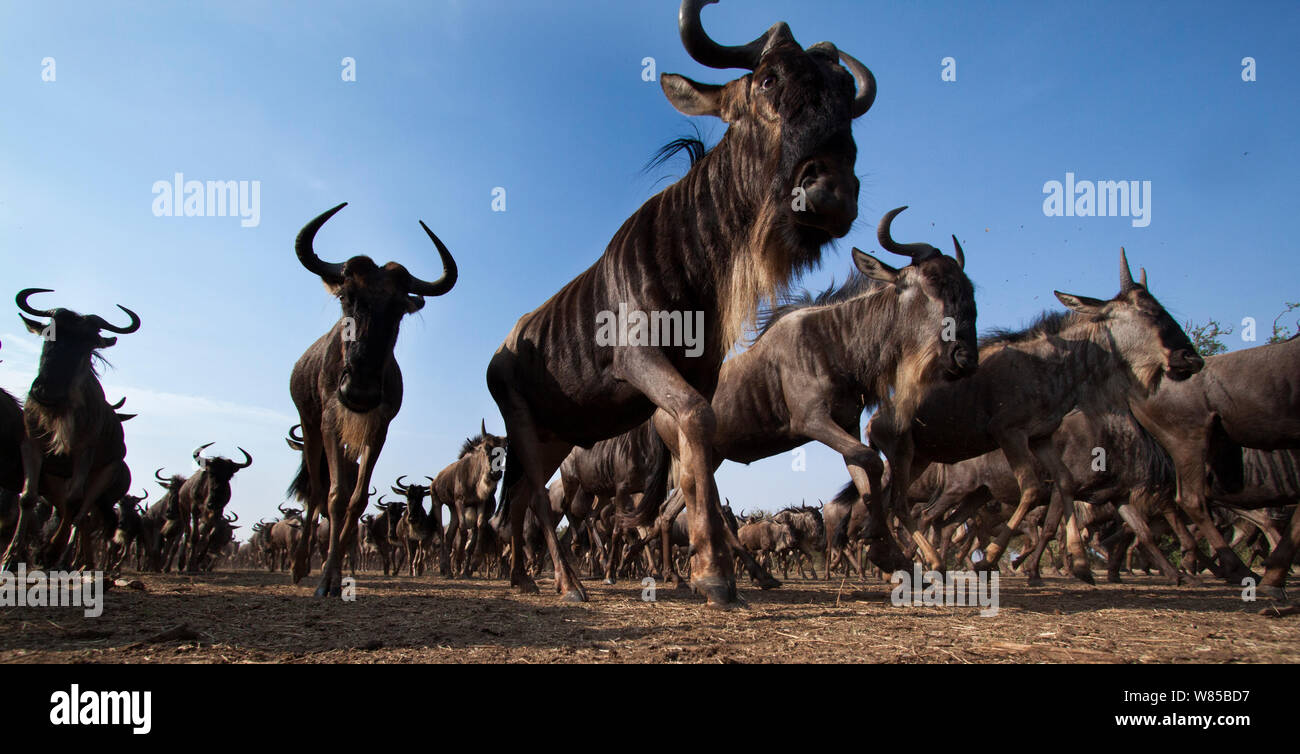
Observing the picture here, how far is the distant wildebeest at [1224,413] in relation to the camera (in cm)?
693

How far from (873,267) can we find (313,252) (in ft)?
18.0

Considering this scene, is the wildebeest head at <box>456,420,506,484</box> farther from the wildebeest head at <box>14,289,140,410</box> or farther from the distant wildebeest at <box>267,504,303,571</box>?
the distant wildebeest at <box>267,504,303,571</box>

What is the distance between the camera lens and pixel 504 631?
9.70ft

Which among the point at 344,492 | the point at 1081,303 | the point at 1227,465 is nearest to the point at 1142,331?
the point at 1081,303

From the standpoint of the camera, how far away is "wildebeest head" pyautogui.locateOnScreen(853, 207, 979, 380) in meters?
5.93

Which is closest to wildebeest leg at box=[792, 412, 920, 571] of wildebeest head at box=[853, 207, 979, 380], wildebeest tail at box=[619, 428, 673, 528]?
wildebeest head at box=[853, 207, 979, 380]

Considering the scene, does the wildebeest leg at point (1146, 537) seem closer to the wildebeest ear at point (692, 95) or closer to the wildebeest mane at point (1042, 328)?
the wildebeest mane at point (1042, 328)

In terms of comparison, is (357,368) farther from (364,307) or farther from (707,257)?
(707,257)

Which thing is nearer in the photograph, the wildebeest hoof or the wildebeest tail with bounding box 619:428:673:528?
the wildebeest hoof

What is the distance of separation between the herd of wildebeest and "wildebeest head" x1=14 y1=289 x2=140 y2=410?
0.09 feet

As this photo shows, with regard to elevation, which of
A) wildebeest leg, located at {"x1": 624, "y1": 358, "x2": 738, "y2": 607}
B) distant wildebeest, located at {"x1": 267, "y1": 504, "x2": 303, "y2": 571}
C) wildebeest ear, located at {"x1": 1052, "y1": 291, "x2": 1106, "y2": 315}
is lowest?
distant wildebeest, located at {"x1": 267, "y1": 504, "x2": 303, "y2": 571}

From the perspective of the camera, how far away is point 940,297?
20.4ft
